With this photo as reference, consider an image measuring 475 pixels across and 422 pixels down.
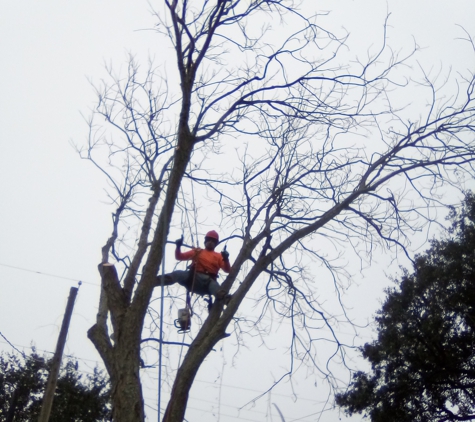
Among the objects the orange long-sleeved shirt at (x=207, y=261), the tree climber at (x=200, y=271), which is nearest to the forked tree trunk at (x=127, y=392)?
the tree climber at (x=200, y=271)

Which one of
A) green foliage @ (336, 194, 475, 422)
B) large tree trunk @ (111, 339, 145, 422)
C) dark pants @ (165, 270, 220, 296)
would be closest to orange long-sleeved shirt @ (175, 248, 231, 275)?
dark pants @ (165, 270, 220, 296)

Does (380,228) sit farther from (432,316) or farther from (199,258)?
(432,316)

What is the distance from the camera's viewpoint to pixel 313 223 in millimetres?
5953

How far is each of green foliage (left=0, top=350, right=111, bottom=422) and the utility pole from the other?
6122 millimetres

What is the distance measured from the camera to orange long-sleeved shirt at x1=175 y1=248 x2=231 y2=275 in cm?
679

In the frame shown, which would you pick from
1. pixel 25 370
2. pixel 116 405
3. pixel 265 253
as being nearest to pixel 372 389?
pixel 25 370

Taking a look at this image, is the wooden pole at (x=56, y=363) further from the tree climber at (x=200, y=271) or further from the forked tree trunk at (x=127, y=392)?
the forked tree trunk at (x=127, y=392)

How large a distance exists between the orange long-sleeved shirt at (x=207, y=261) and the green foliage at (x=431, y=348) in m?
8.93

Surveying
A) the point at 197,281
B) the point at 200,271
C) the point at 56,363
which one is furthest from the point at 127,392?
the point at 56,363

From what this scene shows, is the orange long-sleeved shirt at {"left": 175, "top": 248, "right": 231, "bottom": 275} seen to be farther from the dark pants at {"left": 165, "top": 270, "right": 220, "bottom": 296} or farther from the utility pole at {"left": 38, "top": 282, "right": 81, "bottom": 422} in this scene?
the utility pole at {"left": 38, "top": 282, "right": 81, "bottom": 422}

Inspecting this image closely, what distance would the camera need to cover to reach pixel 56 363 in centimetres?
1137

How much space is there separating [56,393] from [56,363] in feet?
22.3

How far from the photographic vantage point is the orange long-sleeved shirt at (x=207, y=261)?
6789 mm

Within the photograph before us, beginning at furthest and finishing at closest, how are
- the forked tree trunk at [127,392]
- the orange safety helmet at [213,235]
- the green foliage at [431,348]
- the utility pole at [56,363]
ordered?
the green foliage at [431,348]
the utility pole at [56,363]
the orange safety helmet at [213,235]
the forked tree trunk at [127,392]
